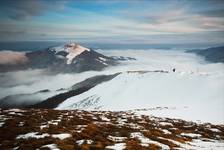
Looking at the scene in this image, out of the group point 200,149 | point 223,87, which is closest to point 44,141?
point 200,149

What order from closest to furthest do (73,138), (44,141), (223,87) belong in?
1. (44,141)
2. (73,138)
3. (223,87)

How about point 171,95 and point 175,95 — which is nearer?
point 175,95

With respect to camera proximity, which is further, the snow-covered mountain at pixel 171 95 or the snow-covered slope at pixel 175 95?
the snow-covered mountain at pixel 171 95

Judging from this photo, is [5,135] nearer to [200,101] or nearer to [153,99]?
[200,101]

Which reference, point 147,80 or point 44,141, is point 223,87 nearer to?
point 147,80

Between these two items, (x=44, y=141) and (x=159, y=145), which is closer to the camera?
(x=44, y=141)

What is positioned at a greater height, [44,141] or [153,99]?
[44,141]

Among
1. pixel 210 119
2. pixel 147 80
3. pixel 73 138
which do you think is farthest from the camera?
pixel 147 80

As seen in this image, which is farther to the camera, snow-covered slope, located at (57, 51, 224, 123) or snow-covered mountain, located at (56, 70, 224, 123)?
snow-covered mountain, located at (56, 70, 224, 123)

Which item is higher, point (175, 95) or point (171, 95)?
point (175, 95)
